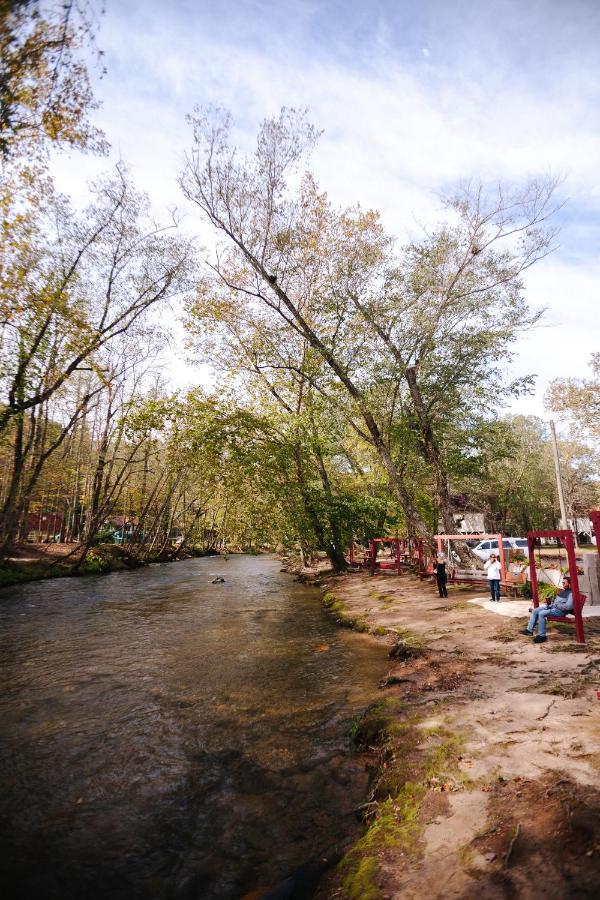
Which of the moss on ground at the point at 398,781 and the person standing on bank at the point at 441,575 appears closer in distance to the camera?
the moss on ground at the point at 398,781

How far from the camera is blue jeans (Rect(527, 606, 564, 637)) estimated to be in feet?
30.1

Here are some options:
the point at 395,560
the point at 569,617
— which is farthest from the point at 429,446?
the point at 569,617

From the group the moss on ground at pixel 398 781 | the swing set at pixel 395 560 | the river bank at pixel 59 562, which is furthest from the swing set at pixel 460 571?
the river bank at pixel 59 562

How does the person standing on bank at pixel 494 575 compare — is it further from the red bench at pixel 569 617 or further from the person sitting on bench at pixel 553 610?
the red bench at pixel 569 617

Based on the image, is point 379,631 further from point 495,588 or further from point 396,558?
A: point 396,558

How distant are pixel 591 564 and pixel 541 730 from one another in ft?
24.3

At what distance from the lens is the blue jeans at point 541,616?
9172 millimetres

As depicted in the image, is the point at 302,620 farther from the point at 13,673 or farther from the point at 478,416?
the point at 478,416

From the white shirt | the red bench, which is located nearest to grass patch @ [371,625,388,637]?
the red bench

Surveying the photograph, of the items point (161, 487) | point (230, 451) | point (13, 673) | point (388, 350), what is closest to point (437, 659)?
point (13, 673)

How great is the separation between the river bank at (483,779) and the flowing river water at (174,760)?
0.58m

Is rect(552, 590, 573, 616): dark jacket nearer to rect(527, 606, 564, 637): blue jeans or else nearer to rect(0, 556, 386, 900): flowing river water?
rect(527, 606, 564, 637): blue jeans

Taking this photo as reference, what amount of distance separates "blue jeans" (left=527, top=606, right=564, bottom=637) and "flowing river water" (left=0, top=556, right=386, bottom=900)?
330 centimetres

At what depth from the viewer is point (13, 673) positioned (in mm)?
8938
